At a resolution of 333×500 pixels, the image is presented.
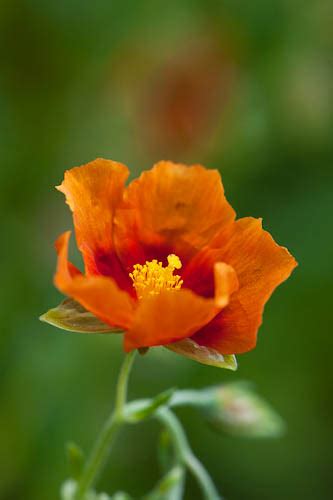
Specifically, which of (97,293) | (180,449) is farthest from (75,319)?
(180,449)

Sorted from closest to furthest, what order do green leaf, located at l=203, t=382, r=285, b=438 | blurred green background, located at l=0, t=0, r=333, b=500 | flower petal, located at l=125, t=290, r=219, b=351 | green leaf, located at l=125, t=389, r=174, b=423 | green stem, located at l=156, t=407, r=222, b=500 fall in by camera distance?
1. flower petal, located at l=125, t=290, r=219, b=351
2. green leaf, located at l=125, t=389, r=174, b=423
3. green stem, located at l=156, t=407, r=222, b=500
4. green leaf, located at l=203, t=382, r=285, b=438
5. blurred green background, located at l=0, t=0, r=333, b=500

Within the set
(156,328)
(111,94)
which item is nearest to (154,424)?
(111,94)

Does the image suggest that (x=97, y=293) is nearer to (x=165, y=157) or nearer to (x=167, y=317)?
(x=167, y=317)

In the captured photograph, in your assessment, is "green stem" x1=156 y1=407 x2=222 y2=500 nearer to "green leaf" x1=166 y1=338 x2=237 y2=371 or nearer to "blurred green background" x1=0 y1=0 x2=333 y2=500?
"green leaf" x1=166 y1=338 x2=237 y2=371

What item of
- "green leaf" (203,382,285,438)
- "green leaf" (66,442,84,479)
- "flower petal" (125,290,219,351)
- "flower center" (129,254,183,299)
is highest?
"flower petal" (125,290,219,351)

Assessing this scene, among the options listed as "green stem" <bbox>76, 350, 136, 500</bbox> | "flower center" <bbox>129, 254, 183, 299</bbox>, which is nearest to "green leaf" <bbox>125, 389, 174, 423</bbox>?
"green stem" <bbox>76, 350, 136, 500</bbox>

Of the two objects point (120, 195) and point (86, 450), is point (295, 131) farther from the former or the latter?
point (120, 195)

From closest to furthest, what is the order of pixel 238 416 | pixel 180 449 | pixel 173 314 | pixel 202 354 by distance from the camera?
pixel 173 314
pixel 202 354
pixel 180 449
pixel 238 416

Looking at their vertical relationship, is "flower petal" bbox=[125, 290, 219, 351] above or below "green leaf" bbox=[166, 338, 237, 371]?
above
